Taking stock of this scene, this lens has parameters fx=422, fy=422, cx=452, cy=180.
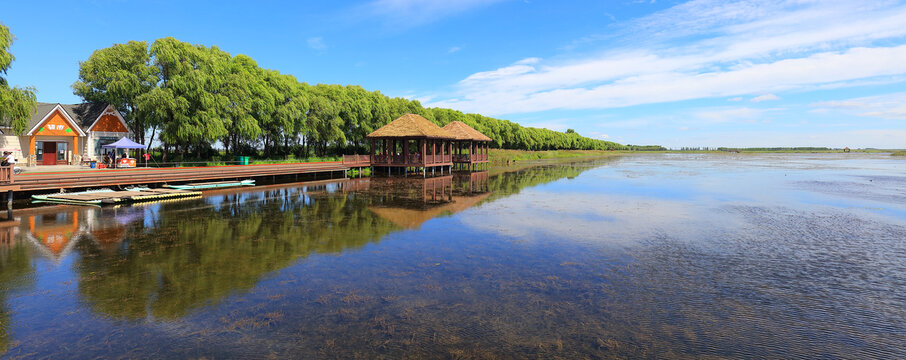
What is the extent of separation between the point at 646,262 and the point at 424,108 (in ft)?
188

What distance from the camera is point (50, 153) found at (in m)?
32.9

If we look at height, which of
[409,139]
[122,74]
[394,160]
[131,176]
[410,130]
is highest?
[122,74]

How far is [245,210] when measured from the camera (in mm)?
16453

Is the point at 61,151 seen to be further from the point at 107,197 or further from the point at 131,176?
the point at 107,197

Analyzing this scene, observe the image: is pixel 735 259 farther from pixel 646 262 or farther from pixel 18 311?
pixel 18 311

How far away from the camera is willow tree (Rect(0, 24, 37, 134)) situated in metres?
20.9

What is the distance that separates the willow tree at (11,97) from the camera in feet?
68.4

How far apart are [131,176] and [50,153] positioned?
18.1m

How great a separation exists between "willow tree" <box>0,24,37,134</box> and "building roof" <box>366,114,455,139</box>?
70.4 feet

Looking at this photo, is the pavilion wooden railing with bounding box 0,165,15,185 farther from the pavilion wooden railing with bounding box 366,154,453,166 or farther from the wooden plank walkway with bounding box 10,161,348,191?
the pavilion wooden railing with bounding box 366,154,453,166

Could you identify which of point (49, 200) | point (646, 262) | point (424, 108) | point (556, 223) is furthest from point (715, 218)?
point (424, 108)

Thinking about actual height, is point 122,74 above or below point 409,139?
above

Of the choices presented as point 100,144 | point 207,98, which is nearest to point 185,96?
point 207,98

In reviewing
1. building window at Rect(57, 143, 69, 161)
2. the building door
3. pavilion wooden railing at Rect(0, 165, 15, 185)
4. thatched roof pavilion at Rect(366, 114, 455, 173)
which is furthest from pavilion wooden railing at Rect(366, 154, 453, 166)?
the building door
